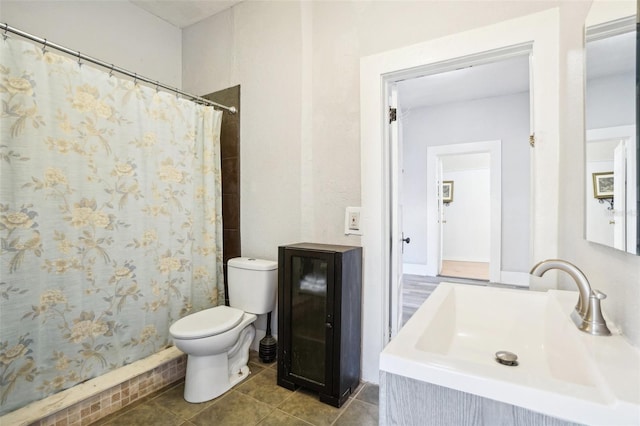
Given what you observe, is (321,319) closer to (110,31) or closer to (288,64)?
(288,64)

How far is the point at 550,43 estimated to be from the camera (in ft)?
4.69

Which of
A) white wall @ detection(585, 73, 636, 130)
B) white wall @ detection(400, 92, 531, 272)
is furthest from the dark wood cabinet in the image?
white wall @ detection(400, 92, 531, 272)

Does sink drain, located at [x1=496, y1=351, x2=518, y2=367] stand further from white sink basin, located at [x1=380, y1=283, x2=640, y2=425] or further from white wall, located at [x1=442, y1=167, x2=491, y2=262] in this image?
white wall, located at [x1=442, y1=167, x2=491, y2=262]

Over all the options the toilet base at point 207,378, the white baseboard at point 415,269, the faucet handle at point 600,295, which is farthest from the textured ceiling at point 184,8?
the white baseboard at point 415,269

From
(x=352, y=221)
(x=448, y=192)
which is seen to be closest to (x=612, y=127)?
(x=352, y=221)

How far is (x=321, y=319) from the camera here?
181 cm

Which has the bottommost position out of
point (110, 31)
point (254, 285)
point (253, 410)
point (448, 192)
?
point (253, 410)

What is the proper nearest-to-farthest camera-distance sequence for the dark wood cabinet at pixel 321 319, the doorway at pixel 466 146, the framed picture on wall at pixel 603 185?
1. the framed picture on wall at pixel 603 185
2. the dark wood cabinet at pixel 321 319
3. the doorway at pixel 466 146

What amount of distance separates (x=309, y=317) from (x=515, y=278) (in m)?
3.45

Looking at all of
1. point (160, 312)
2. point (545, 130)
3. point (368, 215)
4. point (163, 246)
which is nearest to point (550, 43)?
point (545, 130)

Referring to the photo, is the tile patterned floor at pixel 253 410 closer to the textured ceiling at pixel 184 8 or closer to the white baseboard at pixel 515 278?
the textured ceiling at pixel 184 8

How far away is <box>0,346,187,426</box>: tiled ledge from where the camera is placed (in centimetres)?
144

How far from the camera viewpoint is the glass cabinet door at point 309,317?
179cm

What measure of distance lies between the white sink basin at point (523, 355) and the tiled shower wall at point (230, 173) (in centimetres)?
169
